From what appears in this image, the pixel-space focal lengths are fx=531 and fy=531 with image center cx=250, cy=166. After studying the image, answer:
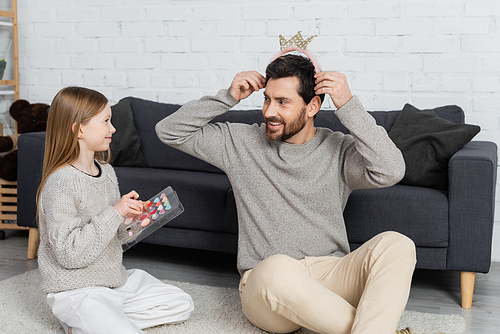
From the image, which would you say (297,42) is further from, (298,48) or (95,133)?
(95,133)

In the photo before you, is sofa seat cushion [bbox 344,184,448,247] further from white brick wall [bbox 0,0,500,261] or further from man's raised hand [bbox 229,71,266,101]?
white brick wall [bbox 0,0,500,261]

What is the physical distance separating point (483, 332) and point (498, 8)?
1.60 meters

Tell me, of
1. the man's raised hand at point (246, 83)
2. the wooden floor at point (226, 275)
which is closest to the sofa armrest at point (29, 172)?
the wooden floor at point (226, 275)

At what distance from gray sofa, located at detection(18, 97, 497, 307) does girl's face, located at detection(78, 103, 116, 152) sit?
72 cm

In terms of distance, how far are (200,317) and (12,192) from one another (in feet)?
5.08

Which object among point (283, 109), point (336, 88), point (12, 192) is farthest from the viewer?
point (12, 192)

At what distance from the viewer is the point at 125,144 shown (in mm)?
2754

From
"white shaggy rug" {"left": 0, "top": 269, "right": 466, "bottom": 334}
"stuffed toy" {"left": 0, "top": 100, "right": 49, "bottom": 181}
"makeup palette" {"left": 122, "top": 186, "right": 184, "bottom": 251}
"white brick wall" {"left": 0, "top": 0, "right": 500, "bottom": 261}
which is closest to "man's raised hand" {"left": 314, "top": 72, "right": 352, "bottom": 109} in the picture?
"makeup palette" {"left": 122, "top": 186, "right": 184, "bottom": 251}

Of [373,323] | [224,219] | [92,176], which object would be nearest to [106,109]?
[92,176]

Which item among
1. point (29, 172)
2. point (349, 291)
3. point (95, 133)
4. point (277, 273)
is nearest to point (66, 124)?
point (95, 133)

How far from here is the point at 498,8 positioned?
8.42ft

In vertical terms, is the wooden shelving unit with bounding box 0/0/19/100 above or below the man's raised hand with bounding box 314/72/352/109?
above

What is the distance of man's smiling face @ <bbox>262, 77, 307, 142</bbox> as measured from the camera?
1613mm

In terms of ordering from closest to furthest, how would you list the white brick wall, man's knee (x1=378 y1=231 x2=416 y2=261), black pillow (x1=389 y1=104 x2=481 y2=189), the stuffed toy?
man's knee (x1=378 y1=231 x2=416 y2=261) → black pillow (x1=389 y1=104 x2=481 y2=189) → the white brick wall → the stuffed toy
